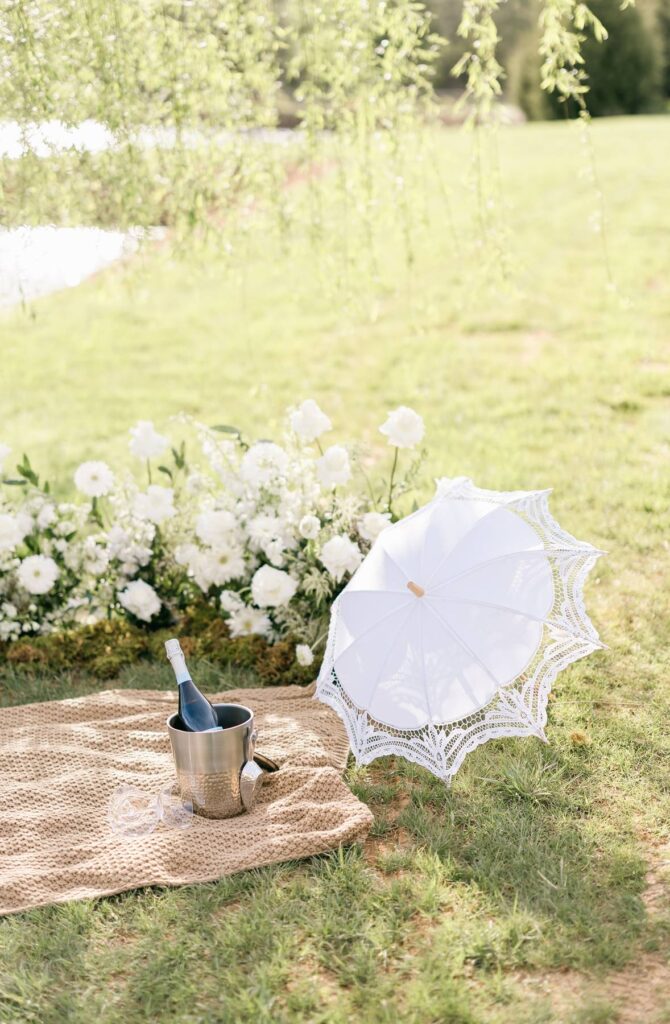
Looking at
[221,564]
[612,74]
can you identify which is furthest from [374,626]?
[612,74]

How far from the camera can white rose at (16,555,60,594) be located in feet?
14.1

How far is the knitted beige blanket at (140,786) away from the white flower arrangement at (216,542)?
0.41 metres

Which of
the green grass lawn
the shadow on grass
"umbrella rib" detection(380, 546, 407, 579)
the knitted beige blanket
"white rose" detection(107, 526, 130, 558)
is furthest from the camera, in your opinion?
"white rose" detection(107, 526, 130, 558)

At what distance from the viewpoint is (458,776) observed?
3.38 m

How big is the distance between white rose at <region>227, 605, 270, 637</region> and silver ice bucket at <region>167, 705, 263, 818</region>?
94 centimetres

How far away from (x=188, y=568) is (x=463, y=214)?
9.52 meters

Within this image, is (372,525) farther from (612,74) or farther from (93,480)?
(612,74)

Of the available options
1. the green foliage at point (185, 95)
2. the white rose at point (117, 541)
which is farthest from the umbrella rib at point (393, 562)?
the green foliage at point (185, 95)

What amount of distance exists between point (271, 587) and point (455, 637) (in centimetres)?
103

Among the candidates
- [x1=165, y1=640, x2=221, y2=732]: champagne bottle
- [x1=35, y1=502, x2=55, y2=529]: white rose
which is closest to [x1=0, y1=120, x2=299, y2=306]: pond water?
[x1=35, y1=502, x2=55, y2=529]: white rose

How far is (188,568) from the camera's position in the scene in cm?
435

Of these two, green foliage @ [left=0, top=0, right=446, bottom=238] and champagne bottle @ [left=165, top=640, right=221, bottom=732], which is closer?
champagne bottle @ [left=165, top=640, right=221, bottom=732]

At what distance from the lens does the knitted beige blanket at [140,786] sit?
9.76 feet

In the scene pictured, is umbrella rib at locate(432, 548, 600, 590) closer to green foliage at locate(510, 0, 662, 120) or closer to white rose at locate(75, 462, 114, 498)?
white rose at locate(75, 462, 114, 498)
